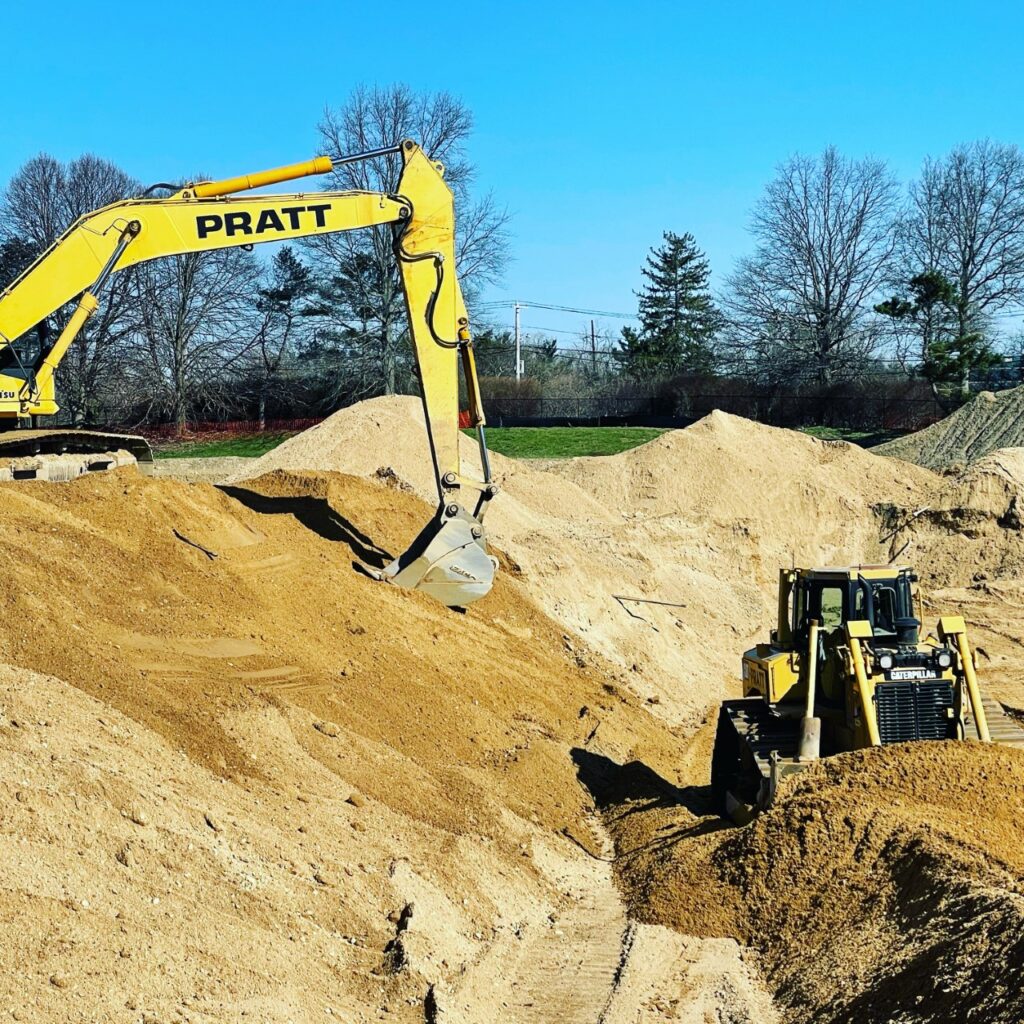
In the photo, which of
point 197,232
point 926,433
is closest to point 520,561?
point 197,232

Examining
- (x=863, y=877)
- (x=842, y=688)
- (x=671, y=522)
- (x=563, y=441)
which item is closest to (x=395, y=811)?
(x=863, y=877)

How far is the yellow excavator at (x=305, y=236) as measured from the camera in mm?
14961

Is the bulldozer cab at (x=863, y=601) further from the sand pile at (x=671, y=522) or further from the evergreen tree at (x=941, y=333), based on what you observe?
the evergreen tree at (x=941, y=333)

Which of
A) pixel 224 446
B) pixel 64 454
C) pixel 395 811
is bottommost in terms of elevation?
pixel 395 811

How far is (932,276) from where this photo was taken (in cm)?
4916

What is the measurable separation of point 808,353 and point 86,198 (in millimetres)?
29930

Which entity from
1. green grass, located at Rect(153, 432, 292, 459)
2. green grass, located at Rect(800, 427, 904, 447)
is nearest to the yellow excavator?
green grass, located at Rect(153, 432, 292, 459)

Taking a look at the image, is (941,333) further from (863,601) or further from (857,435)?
(863,601)

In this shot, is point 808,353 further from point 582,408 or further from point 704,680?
point 704,680

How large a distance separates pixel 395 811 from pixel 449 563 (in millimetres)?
5297

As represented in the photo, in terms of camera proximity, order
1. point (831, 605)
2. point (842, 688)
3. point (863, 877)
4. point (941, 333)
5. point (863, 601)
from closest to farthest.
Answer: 1. point (863, 877)
2. point (842, 688)
3. point (863, 601)
4. point (831, 605)
5. point (941, 333)

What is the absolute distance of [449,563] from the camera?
15711 mm

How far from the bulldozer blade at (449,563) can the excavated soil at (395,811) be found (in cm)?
33

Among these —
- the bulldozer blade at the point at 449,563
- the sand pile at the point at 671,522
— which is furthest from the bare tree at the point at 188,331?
the bulldozer blade at the point at 449,563
